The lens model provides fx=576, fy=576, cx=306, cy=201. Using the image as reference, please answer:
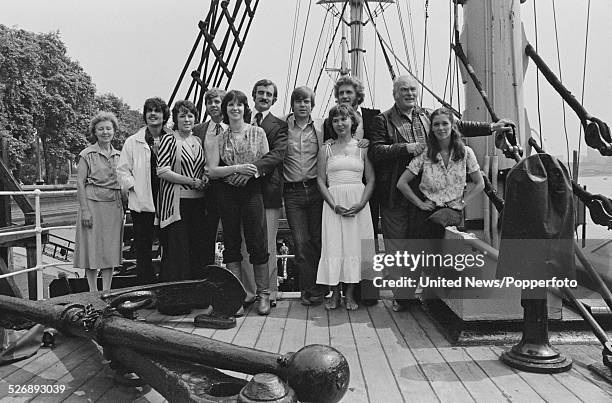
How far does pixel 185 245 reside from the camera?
164 inches

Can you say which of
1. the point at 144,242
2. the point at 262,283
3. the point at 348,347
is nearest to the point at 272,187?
the point at 262,283

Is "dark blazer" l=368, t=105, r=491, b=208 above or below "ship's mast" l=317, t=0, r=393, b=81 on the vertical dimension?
below

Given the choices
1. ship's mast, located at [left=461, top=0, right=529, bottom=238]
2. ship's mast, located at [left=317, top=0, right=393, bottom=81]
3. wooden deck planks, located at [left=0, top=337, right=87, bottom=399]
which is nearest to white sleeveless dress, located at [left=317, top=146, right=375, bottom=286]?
ship's mast, located at [left=461, top=0, right=529, bottom=238]

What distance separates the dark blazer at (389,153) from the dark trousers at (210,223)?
118 cm

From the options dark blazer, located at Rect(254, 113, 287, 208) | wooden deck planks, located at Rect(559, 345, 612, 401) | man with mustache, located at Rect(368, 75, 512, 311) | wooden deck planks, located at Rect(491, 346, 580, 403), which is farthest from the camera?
dark blazer, located at Rect(254, 113, 287, 208)

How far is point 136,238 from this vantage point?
4.34m

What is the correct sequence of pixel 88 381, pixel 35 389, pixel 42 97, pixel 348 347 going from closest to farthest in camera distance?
pixel 35 389 → pixel 88 381 → pixel 348 347 → pixel 42 97

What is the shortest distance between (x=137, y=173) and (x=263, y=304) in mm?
1340

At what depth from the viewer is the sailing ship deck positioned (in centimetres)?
252

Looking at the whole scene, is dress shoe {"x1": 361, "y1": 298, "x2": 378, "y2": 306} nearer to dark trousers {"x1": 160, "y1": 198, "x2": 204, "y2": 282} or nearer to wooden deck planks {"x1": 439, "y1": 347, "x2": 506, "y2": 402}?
wooden deck planks {"x1": 439, "y1": 347, "x2": 506, "y2": 402}

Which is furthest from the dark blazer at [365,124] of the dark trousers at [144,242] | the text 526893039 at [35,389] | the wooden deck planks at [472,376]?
the text 526893039 at [35,389]

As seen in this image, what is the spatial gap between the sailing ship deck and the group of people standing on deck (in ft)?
1.37

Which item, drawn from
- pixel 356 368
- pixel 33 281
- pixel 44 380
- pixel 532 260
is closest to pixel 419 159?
pixel 532 260

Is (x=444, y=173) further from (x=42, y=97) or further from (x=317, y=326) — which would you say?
(x=42, y=97)
